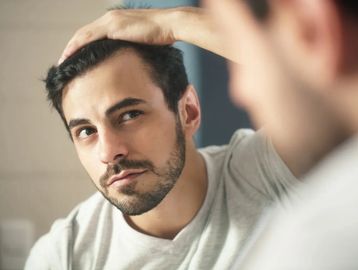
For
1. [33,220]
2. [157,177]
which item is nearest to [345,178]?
[157,177]

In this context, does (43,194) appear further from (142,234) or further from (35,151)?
(142,234)

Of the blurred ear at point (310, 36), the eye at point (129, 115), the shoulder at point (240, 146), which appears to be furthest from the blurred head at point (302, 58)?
the eye at point (129, 115)

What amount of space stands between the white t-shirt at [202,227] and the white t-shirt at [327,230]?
0.12 metres

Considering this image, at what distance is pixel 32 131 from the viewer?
0.70 m

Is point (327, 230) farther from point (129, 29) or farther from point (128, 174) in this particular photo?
point (129, 29)

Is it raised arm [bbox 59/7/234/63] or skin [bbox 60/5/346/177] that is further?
raised arm [bbox 59/7/234/63]

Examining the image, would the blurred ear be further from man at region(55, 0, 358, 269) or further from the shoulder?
the shoulder

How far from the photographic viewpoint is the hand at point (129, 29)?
0.64m

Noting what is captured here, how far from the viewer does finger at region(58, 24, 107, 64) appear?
Result: 651mm

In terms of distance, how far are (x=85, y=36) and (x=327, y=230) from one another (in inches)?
18.1

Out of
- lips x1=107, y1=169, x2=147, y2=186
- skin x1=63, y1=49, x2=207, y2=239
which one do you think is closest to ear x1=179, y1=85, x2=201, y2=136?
skin x1=63, y1=49, x2=207, y2=239

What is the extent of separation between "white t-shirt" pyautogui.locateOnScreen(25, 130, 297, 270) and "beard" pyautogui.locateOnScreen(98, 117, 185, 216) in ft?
0.15

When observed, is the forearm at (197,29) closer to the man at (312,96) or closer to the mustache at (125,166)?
the man at (312,96)

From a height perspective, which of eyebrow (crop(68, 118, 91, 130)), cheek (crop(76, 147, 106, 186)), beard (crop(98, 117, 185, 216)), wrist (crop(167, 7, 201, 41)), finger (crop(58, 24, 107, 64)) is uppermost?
finger (crop(58, 24, 107, 64))
